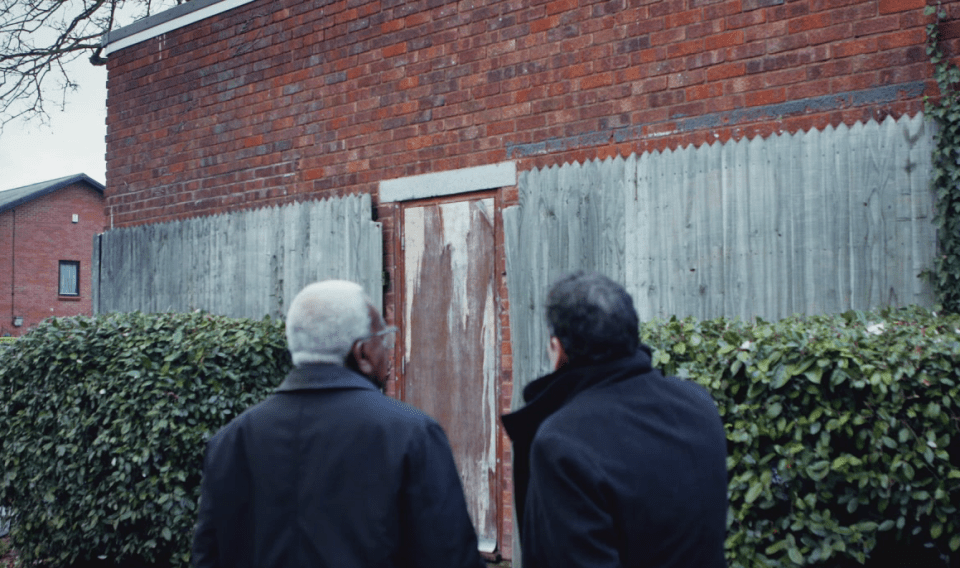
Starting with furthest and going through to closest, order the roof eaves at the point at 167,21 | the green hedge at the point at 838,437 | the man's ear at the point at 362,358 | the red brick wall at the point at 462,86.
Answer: the roof eaves at the point at 167,21 → the red brick wall at the point at 462,86 → the green hedge at the point at 838,437 → the man's ear at the point at 362,358

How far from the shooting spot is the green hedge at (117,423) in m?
5.87

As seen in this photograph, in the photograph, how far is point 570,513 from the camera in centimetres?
202

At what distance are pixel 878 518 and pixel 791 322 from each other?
1.10 meters

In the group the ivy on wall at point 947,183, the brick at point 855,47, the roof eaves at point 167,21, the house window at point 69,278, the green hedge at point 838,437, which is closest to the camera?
the green hedge at point 838,437

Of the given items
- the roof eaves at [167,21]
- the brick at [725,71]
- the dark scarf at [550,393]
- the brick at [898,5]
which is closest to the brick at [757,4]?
the brick at [725,71]

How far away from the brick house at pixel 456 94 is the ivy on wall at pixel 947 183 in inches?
5.7

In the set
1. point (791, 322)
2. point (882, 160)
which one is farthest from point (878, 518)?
point (882, 160)

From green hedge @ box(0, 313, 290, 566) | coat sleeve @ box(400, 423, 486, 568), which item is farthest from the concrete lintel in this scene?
coat sleeve @ box(400, 423, 486, 568)

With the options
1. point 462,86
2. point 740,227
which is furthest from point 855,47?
point 462,86

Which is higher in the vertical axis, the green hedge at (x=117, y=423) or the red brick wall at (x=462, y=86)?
the red brick wall at (x=462, y=86)

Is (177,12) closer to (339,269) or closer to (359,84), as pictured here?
(359,84)

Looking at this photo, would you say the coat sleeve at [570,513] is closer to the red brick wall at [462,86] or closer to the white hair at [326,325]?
the white hair at [326,325]

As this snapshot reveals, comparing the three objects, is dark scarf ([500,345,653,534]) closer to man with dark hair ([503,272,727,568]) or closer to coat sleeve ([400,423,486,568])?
man with dark hair ([503,272,727,568])

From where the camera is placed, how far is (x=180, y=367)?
605cm
